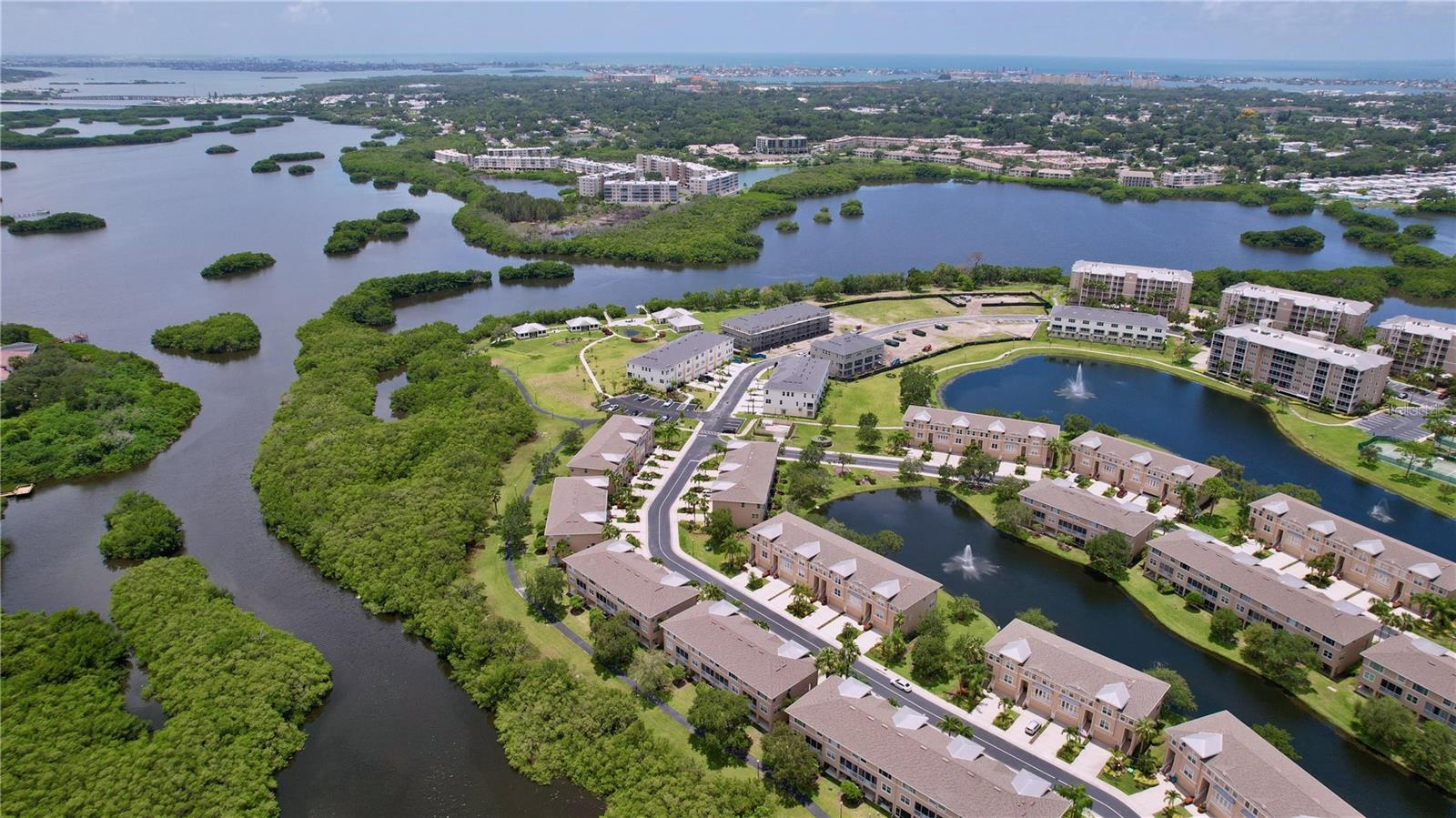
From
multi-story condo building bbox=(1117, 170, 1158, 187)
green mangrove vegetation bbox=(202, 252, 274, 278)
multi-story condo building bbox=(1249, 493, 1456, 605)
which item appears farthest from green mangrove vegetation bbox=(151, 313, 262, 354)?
multi-story condo building bbox=(1117, 170, 1158, 187)

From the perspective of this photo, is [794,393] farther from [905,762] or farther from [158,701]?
[158,701]

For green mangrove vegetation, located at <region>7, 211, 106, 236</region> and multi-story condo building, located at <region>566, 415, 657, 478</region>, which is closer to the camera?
multi-story condo building, located at <region>566, 415, 657, 478</region>

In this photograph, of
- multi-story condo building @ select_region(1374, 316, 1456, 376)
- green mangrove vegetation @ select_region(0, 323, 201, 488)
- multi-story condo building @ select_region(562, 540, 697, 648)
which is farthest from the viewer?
multi-story condo building @ select_region(1374, 316, 1456, 376)

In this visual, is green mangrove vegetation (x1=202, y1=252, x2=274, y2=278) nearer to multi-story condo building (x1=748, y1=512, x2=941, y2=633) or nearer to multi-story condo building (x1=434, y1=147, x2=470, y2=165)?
multi-story condo building (x1=434, y1=147, x2=470, y2=165)

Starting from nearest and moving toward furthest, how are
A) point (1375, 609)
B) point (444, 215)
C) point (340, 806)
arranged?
point (340, 806)
point (1375, 609)
point (444, 215)

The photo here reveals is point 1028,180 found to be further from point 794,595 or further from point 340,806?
point 340,806

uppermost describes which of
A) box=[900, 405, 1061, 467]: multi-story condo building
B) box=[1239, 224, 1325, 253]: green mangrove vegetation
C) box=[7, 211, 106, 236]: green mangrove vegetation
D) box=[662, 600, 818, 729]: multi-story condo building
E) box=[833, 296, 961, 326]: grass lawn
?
box=[1239, 224, 1325, 253]: green mangrove vegetation

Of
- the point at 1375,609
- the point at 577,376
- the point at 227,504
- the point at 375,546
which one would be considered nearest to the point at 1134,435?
the point at 1375,609

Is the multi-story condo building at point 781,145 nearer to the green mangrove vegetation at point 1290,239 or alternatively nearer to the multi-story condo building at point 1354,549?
the green mangrove vegetation at point 1290,239
